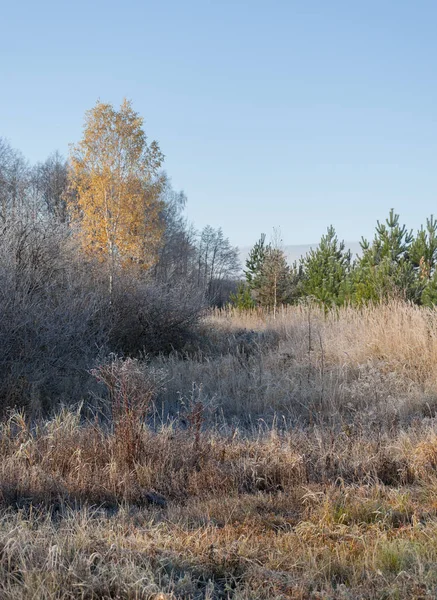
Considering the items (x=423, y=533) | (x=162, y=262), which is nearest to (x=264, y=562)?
(x=423, y=533)

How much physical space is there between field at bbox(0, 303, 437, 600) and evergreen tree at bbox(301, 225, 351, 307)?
1362 centimetres

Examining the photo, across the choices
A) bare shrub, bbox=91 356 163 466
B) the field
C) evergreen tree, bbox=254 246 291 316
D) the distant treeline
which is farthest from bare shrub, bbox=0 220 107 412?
evergreen tree, bbox=254 246 291 316

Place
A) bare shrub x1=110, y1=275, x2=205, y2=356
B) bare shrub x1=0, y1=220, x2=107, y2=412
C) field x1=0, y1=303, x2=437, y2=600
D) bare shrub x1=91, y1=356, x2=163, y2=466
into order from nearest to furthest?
field x1=0, y1=303, x2=437, y2=600
bare shrub x1=91, y1=356, x2=163, y2=466
bare shrub x1=0, y1=220, x2=107, y2=412
bare shrub x1=110, y1=275, x2=205, y2=356

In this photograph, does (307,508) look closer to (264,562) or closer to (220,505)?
(220,505)

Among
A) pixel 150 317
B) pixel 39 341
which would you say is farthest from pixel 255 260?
pixel 39 341

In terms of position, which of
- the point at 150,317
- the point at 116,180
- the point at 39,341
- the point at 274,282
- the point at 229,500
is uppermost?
the point at 116,180

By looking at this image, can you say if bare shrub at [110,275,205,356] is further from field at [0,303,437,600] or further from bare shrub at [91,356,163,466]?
bare shrub at [91,356,163,466]

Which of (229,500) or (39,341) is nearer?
(229,500)

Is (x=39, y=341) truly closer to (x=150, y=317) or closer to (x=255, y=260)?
(x=150, y=317)

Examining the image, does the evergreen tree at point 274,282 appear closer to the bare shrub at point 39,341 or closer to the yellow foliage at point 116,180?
the yellow foliage at point 116,180

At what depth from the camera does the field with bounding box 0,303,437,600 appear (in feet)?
9.71

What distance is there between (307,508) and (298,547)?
0.60 metres

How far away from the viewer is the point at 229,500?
4219 mm

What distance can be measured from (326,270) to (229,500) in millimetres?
18888
